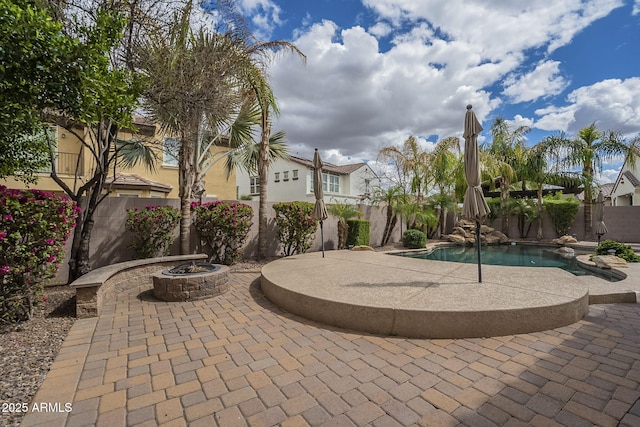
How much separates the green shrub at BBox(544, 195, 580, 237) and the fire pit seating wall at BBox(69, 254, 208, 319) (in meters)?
17.7

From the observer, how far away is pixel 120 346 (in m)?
3.04

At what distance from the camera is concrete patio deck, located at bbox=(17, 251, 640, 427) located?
1908 mm

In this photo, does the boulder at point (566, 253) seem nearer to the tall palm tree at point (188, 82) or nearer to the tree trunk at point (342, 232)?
the tree trunk at point (342, 232)

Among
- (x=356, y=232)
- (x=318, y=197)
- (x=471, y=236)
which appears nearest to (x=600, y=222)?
(x=471, y=236)

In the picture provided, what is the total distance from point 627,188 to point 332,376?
29360 millimetres

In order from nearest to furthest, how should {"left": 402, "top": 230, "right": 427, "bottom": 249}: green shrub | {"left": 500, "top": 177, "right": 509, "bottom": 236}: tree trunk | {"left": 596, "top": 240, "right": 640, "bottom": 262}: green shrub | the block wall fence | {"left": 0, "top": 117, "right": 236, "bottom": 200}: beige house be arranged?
1. the block wall fence
2. {"left": 596, "top": 240, "right": 640, "bottom": 262}: green shrub
3. {"left": 0, "top": 117, "right": 236, "bottom": 200}: beige house
4. {"left": 402, "top": 230, "right": 427, "bottom": 249}: green shrub
5. {"left": 500, "top": 177, "right": 509, "bottom": 236}: tree trunk

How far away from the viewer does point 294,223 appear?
8.60 m

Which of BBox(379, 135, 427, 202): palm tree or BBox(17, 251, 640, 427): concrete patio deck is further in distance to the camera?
BBox(379, 135, 427, 202): palm tree

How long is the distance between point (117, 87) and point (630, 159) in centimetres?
2021

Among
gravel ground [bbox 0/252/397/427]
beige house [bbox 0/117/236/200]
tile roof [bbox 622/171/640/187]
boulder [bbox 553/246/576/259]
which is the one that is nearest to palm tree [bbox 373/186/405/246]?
boulder [bbox 553/246/576/259]

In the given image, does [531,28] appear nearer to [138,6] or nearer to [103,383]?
[138,6]

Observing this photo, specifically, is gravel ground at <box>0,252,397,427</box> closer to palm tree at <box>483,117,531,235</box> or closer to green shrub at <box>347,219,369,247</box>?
green shrub at <box>347,219,369,247</box>

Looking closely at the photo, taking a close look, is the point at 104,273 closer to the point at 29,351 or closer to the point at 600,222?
the point at 29,351

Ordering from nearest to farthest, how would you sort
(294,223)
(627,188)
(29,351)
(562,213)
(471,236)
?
(29,351) < (294,223) < (471,236) < (562,213) < (627,188)
